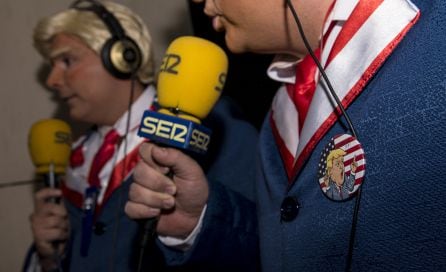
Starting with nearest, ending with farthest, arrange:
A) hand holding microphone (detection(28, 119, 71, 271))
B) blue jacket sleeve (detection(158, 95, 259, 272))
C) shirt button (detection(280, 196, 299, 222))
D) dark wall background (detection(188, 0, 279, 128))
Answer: shirt button (detection(280, 196, 299, 222)) < blue jacket sleeve (detection(158, 95, 259, 272)) < hand holding microphone (detection(28, 119, 71, 271)) < dark wall background (detection(188, 0, 279, 128))

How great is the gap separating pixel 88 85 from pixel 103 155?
208mm

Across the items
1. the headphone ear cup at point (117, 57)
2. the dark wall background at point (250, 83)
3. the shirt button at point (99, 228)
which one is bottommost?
the shirt button at point (99, 228)

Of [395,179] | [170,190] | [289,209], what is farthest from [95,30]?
[395,179]

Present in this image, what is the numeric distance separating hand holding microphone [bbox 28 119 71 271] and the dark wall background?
22.5 inches

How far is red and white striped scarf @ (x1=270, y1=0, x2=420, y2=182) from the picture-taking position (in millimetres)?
646

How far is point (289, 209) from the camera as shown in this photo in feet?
2.48

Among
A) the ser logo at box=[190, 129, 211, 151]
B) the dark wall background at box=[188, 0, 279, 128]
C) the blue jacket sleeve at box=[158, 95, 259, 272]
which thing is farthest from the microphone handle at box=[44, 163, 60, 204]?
the ser logo at box=[190, 129, 211, 151]

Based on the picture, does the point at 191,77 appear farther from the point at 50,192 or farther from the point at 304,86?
the point at 50,192

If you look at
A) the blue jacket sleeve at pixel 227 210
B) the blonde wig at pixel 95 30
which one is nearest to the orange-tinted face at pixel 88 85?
the blonde wig at pixel 95 30

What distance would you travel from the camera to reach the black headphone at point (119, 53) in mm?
1396

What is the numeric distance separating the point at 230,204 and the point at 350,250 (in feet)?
1.47

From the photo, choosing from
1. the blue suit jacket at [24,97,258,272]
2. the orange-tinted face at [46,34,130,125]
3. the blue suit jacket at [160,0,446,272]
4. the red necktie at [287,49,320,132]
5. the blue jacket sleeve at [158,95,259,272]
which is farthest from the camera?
the orange-tinted face at [46,34,130,125]

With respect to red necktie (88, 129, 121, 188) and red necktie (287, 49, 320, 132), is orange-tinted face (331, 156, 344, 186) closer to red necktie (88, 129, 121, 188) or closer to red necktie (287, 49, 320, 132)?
red necktie (287, 49, 320, 132)

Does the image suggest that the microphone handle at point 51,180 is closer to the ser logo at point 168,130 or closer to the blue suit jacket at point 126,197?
the blue suit jacket at point 126,197
